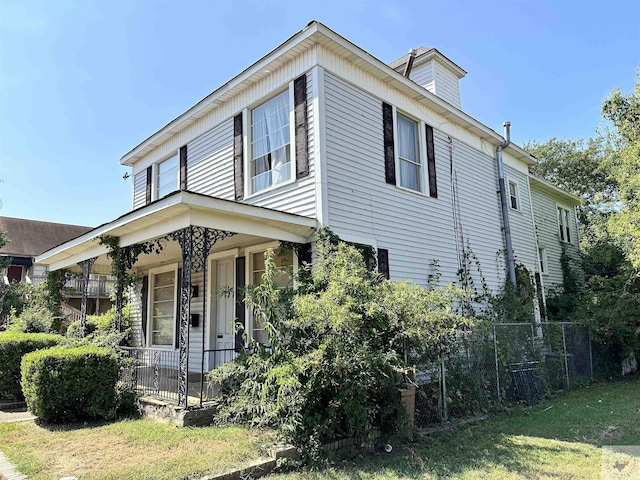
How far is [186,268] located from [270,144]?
143 inches

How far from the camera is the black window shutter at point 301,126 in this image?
8.23 meters

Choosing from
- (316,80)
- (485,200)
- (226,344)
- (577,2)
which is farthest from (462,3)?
(226,344)

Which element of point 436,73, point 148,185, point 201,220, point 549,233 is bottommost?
point 201,220

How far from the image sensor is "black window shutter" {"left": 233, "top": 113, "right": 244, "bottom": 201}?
9625 mm

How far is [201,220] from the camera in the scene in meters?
6.64

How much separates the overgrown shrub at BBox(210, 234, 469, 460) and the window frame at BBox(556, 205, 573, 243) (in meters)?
13.3

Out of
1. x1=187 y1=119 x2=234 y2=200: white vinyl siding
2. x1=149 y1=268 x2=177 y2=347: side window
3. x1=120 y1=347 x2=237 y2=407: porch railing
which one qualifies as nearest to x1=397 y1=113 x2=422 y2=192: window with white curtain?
x1=187 y1=119 x2=234 y2=200: white vinyl siding

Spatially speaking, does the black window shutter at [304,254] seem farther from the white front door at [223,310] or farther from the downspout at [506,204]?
the downspout at [506,204]

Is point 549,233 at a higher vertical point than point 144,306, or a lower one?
higher

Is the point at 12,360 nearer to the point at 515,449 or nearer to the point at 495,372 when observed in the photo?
the point at 515,449

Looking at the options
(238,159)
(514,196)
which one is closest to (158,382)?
(238,159)

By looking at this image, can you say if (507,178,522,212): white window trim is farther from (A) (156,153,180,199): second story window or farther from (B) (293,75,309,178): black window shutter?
(A) (156,153,180,199): second story window

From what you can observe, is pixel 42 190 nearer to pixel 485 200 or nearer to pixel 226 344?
pixel 226 344

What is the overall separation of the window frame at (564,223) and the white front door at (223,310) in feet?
44.8
